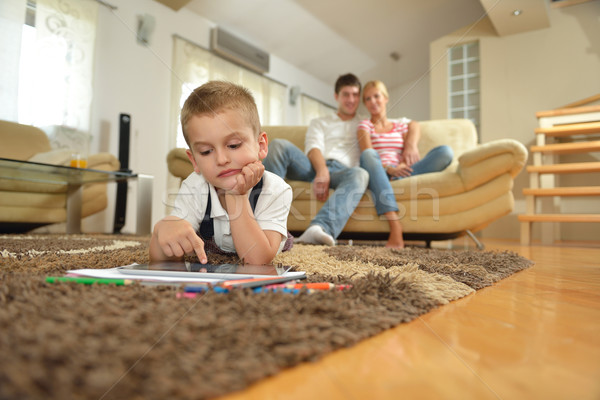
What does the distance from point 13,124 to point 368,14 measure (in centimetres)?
320

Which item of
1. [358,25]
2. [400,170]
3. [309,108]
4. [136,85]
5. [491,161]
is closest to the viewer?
[491,161]

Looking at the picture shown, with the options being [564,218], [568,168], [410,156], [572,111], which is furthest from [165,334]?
[572,111]

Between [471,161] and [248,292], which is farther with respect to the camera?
[471,161]

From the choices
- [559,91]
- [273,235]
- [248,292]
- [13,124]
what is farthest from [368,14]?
[248,292]

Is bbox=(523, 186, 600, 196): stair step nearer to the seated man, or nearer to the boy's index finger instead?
the seated man

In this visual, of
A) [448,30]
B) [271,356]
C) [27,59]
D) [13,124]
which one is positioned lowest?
[271,356]

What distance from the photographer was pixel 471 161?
1.55 metres

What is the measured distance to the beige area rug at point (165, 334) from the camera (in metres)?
0.19

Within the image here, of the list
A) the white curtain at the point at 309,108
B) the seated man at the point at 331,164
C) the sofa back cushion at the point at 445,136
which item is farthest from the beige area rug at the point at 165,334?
the white curtain at the point at 309,108

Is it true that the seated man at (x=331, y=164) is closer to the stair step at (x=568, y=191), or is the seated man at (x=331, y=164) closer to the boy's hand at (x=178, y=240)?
the boy's hand at (x=178, y=240)

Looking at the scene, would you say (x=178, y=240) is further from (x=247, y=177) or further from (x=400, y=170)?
(x=400, y=170)

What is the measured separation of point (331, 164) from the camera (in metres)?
1.73

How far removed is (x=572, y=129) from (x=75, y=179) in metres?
3.05

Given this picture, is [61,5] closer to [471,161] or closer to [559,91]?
[471,161]
